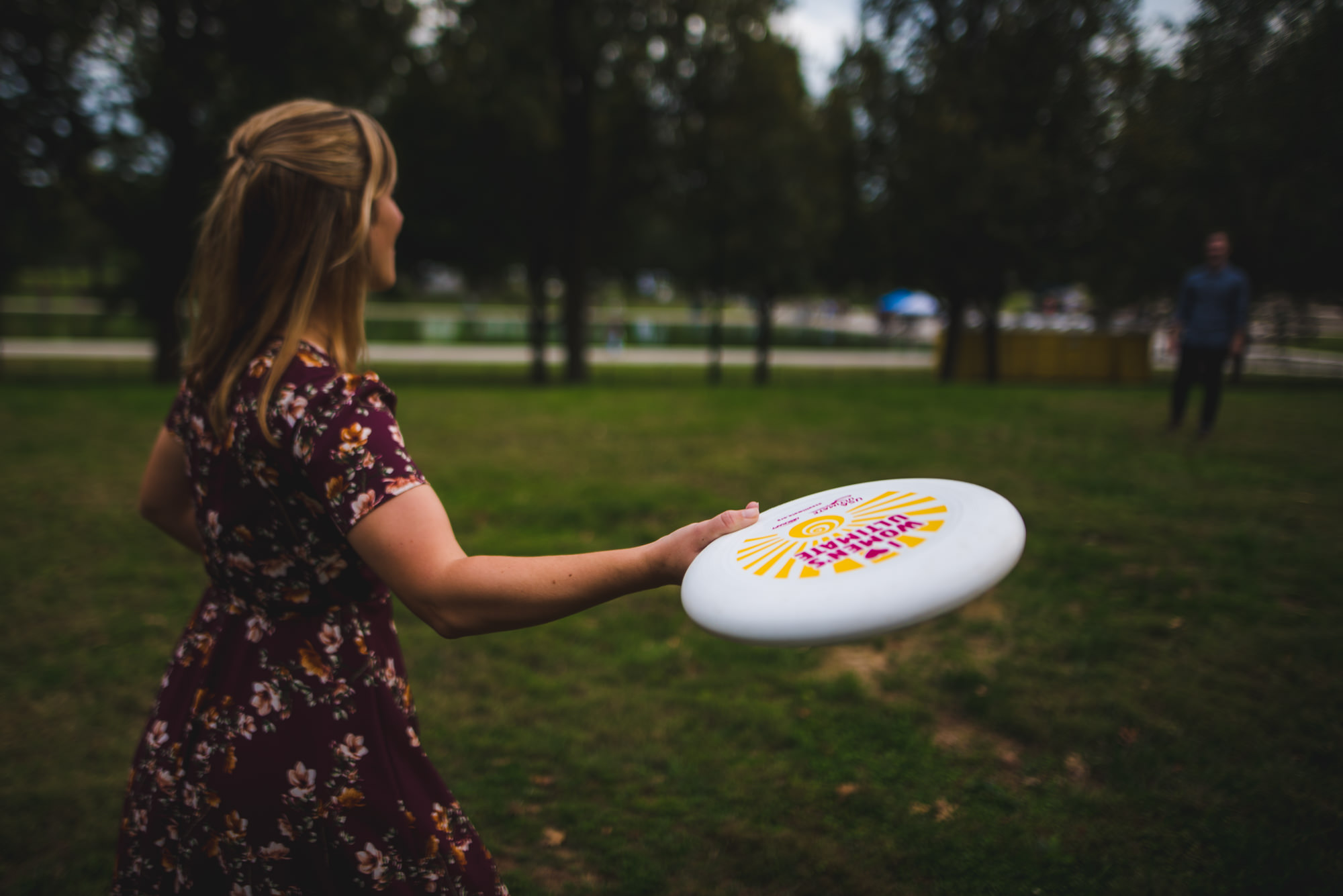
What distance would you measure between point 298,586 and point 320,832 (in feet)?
1.38

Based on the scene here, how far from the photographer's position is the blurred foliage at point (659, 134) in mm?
16391

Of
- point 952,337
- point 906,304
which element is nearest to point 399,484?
point 952,337

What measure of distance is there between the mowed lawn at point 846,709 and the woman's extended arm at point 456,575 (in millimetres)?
1922

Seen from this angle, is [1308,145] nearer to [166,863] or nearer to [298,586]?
[298,586]

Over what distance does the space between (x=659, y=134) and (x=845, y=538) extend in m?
20.2

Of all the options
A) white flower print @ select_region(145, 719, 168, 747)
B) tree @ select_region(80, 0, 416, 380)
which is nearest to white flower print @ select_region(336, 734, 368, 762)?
white flower print @ select_region(145, 719, 168, 747)

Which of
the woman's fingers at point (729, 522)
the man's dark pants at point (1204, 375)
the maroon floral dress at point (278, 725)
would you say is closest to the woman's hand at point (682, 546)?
the woman's fingers at point (729, 522)

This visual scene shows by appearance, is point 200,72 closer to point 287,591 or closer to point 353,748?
point 287,591

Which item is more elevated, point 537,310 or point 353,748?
point 537,310

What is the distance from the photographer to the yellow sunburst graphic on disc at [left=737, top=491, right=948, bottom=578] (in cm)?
129

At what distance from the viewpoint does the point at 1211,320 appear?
9.18m

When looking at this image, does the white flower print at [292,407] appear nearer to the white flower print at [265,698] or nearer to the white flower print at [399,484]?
the white flower print at [399,484]

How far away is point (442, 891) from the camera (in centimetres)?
146

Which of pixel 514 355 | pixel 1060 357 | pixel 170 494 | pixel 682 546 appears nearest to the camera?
pixel 682 546
